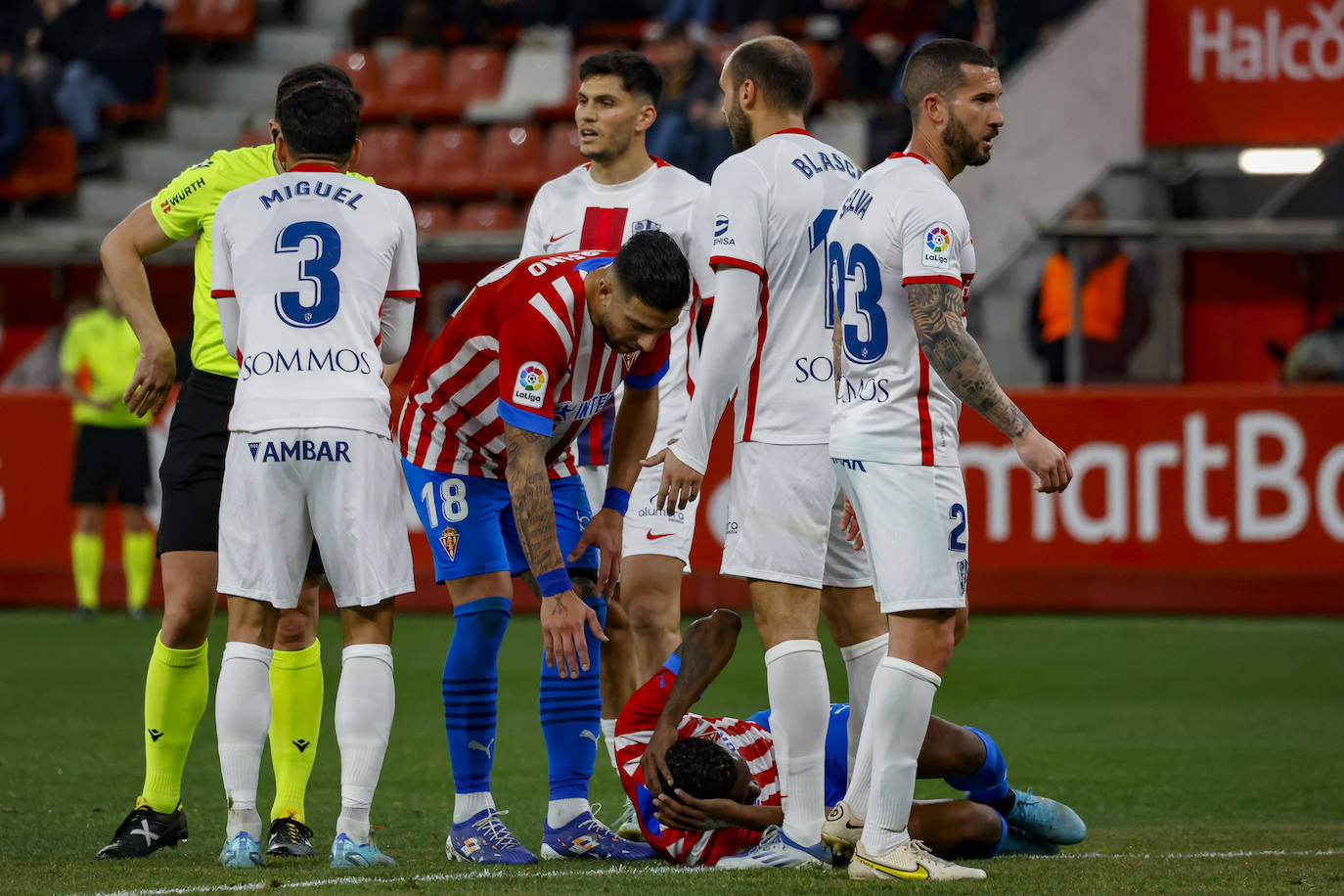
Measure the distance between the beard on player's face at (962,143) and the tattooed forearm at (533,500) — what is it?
1.36m

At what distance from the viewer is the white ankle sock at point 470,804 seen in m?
5.35

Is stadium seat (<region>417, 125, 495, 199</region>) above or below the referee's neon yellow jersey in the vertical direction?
above

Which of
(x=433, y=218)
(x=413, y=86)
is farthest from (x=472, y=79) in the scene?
(x=433, y=218)

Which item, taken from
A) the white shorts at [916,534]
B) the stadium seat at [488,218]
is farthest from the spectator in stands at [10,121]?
the white shorts at [916,534]

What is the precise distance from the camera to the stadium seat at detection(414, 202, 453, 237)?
17453 millimetres

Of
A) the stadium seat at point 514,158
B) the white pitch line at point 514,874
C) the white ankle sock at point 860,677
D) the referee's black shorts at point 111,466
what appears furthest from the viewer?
the stadium seat at point 514,158

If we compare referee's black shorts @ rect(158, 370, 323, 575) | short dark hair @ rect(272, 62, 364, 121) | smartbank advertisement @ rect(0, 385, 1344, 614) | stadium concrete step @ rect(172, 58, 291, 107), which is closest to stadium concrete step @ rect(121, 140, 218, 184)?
stadium concrete step @ rect(172, 58, 291, 107)

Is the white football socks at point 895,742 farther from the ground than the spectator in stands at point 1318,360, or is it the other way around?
the spectator in stands at point 1318,360

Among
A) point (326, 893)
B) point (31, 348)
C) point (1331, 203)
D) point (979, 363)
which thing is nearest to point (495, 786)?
point (326, 893)

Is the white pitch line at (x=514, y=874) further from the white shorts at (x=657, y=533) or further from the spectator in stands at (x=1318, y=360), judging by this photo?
the spectator in stands at (x=1318, y=360)

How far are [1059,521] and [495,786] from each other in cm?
664

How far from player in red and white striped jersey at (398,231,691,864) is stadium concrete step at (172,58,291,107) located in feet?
51.4

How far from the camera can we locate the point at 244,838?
5.11 meters

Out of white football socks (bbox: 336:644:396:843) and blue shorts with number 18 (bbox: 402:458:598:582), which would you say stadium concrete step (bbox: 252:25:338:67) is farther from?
white football socks (bbox: 336:644:396:843)
